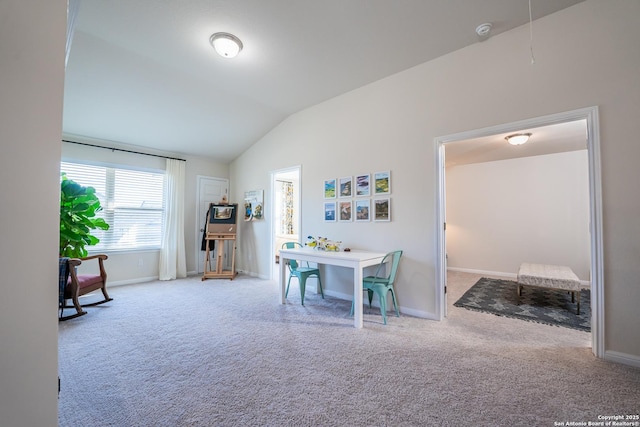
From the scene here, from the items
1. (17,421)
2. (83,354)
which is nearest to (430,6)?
(17,421)

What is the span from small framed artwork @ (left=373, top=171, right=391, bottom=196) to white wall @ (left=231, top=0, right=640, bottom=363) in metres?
0.08

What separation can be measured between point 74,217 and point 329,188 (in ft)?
11.9

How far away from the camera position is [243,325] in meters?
3.01

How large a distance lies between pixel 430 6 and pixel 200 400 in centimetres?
365

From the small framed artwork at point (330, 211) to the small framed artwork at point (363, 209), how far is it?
436 mm

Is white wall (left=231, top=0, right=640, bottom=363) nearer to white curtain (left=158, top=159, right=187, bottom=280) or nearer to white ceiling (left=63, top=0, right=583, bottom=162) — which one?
white ceiling (left=63, top=0, right=583, bottom=162)

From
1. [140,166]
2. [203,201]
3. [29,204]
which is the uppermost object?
[140,166]

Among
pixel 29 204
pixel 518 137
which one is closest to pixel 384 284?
pixel 29 204

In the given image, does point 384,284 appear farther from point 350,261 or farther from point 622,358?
point 622,358

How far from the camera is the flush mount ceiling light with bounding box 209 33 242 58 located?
Result: 2893 mm

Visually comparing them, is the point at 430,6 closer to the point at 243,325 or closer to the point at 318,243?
the point at 318,243

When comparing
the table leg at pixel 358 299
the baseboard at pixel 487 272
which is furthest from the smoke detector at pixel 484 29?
the baseboard at pixel 487 272

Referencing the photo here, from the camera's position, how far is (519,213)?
217 inches

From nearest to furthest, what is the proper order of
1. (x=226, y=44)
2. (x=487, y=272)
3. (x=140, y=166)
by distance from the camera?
(x=226, y=44) → (x=140, y=166) → (x=487, y=272)
